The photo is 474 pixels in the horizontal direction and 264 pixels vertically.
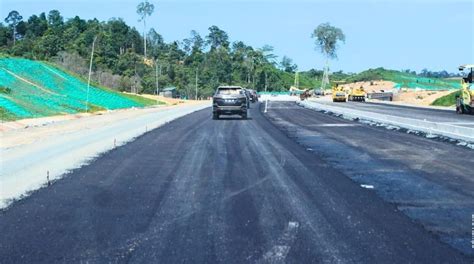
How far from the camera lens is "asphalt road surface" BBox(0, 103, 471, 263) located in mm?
6723

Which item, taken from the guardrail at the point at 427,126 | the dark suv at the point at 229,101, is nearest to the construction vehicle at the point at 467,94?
the guardrail at the point at 427,126

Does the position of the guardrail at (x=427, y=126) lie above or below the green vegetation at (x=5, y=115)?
above

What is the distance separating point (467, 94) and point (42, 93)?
30.8m

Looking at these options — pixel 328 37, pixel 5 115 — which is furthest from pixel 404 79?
pixel 5 115

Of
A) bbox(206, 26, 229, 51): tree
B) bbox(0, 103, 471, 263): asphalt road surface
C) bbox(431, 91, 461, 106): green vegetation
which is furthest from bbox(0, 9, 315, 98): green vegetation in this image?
bbox(0, 103, 471, 263): asphalt road surface

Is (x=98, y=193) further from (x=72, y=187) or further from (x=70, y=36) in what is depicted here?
(x=70, y=36)

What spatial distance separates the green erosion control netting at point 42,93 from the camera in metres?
38.2

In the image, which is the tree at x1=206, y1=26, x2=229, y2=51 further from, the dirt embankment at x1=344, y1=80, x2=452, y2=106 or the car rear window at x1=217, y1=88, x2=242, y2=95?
the car rear window at x1=217, y1=88, x2=242, y2=95

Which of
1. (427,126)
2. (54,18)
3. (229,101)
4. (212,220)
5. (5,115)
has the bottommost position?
(5,115)

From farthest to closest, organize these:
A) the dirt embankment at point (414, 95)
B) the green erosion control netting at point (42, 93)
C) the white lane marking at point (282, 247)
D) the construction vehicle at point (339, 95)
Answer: the dirt embankment at point (414, 95), the construction vehicle at point (339, 95), the green erosion control netting at point (42, 93), the white lane marking at point (282, 247)

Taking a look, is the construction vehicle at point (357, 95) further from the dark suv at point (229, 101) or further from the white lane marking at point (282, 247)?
the white lane marking at point (282, 247)

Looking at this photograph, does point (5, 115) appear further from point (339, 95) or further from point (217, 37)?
point (217, 37)

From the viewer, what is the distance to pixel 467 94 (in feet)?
136

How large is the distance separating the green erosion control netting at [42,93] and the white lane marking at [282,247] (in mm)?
28861
